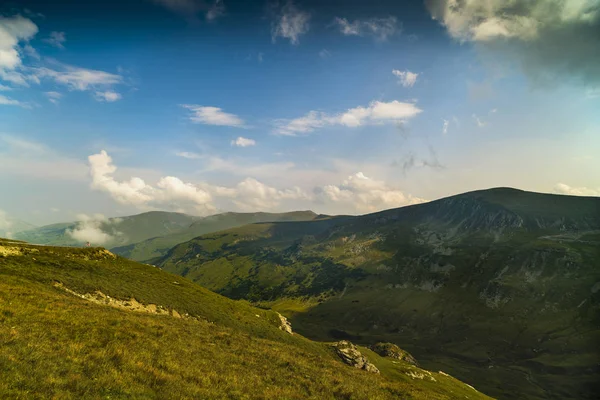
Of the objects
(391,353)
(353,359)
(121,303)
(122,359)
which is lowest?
(391,353)

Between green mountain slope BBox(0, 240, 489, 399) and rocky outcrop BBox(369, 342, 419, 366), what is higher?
green mountain slope BBox(0, 240, 489, 399)

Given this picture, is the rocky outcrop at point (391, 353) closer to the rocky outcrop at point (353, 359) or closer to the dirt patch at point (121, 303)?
the rocky outcrop at point (353, 359)

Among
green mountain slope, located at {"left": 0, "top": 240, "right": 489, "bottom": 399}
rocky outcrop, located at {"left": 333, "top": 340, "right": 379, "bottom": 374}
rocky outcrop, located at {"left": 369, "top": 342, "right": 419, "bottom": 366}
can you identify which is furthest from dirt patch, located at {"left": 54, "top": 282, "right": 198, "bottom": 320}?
rocky outcrop, located at {"left": 369, "top": 342, "right": 419, "bottom": 366}

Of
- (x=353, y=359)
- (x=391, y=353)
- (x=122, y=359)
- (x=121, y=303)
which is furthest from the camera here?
(x=391, y=353)

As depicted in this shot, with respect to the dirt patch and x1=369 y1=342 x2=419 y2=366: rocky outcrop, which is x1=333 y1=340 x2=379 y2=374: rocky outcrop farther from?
x1=369 y1=342 x2=419 y2=366: rocky outcrop

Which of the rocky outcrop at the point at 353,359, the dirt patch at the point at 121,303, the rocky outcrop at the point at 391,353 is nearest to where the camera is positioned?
the dirt patch at the point at 121,303

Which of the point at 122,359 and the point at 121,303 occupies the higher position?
the point at 122,359

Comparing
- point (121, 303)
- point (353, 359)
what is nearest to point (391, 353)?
point (353, 359)

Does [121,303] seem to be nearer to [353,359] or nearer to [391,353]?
[353,359]

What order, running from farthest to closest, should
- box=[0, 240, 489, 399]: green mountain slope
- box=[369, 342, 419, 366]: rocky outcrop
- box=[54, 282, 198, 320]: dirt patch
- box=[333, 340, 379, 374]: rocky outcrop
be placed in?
box=[369, 342, 419, 366]: rocky outcrop → box=[333, 340, 379, 374]: rocky outcrop → box=[54, 282, 198, 320]: dirt patch → box=[0, 240, 489, 399]: green mountain slope

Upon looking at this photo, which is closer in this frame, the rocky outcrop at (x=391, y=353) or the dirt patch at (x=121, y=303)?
the dirt patch at (x=121, y=303)

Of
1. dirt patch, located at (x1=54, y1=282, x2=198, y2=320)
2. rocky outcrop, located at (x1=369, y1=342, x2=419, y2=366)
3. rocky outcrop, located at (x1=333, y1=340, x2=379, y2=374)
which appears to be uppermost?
dirt patch, located at (x1=54, y1=282, x2=198, y2=320)

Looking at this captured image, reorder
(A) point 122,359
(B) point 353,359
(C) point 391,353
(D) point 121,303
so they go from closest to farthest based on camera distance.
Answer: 1. (A) point 122,359
2. (D) point 121,303
3. (B) point 353,359
4. (C) point 391,353

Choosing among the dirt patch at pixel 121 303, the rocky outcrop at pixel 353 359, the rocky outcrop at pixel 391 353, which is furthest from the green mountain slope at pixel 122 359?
the rocky outcrop at pixel 391 353
